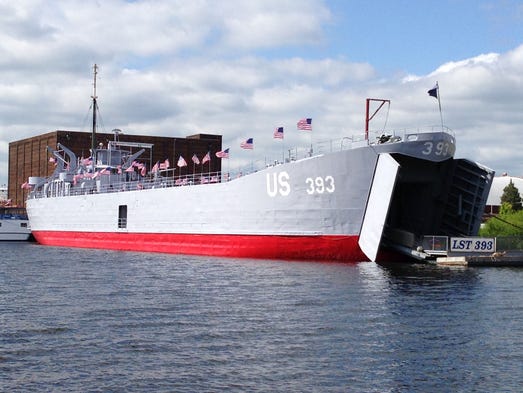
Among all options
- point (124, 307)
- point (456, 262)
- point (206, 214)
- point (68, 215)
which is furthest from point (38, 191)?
point (124, 307)

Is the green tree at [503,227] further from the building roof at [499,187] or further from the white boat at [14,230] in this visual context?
the white boat at [14,230]

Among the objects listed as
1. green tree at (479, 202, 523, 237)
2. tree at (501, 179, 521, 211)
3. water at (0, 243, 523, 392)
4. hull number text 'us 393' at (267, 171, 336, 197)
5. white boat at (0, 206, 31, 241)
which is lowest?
water at (0, 243, 523, 392)

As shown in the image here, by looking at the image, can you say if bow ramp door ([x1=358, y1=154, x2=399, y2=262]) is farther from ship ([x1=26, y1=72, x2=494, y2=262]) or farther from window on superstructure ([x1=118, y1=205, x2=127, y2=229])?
window on superstructure ([x1=118, y1=205, x2=127, y2=229])

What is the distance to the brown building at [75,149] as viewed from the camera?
334ft

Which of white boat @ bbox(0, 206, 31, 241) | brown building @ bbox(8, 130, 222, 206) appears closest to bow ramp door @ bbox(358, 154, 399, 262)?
white boat @ bbox(0, 206, 31, 241)

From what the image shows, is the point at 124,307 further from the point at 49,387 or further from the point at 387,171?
the point at 387,171

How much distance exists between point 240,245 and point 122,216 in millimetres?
14579

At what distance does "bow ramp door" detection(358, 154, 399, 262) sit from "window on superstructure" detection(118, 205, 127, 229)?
21.6 m

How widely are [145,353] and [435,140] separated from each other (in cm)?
2163

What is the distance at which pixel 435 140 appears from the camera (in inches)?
1254

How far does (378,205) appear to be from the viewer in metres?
31.2

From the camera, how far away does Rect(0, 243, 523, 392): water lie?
11.9m

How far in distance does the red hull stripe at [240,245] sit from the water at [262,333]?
5943 mm

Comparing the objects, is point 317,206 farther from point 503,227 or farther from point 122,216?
point 503,227
